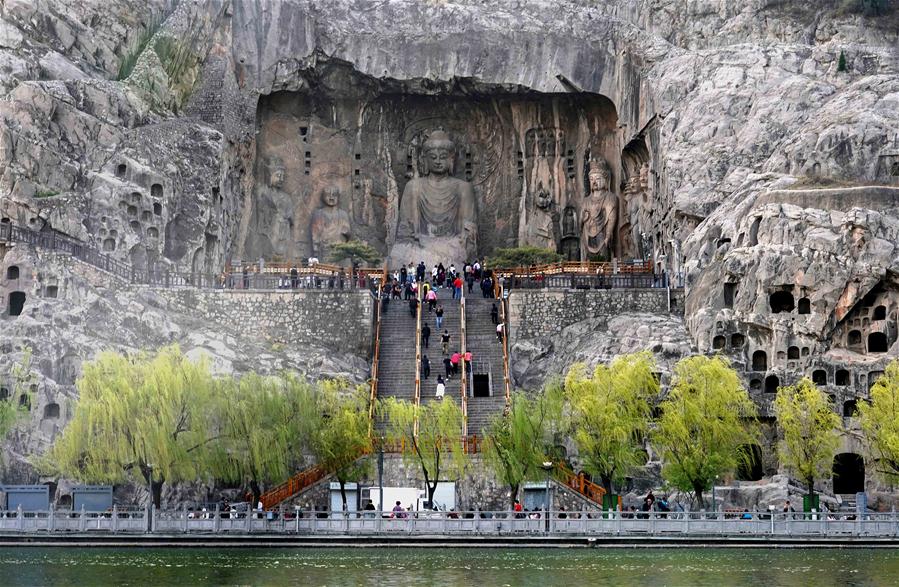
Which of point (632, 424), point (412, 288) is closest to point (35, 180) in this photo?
point (412, 288)

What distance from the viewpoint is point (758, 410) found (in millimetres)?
63688

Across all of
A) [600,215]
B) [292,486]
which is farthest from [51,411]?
[600,215]

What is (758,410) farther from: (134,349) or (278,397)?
(134,349)

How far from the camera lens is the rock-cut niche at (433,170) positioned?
82.4m

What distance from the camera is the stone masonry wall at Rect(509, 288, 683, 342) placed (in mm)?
69250

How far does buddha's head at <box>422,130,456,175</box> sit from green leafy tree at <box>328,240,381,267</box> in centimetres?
598

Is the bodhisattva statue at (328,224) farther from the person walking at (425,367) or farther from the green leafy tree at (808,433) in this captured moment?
the green leafy tree at (808,433)

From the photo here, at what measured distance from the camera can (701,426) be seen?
59.2 m

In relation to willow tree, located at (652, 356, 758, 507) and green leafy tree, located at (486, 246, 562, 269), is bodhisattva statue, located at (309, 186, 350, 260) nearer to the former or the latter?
green leafy tree, located at (486, 246, 562, 269)

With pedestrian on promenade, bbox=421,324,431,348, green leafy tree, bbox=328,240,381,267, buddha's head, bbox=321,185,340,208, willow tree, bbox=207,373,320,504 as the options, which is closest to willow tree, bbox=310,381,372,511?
willow tree, bbox=207,373,320,504

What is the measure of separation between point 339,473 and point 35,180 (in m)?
19.2

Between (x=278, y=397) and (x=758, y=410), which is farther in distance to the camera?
(x=758, y=410)

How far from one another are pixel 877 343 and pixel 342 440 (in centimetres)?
2058

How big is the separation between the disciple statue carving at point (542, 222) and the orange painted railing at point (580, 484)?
23.8 metres
